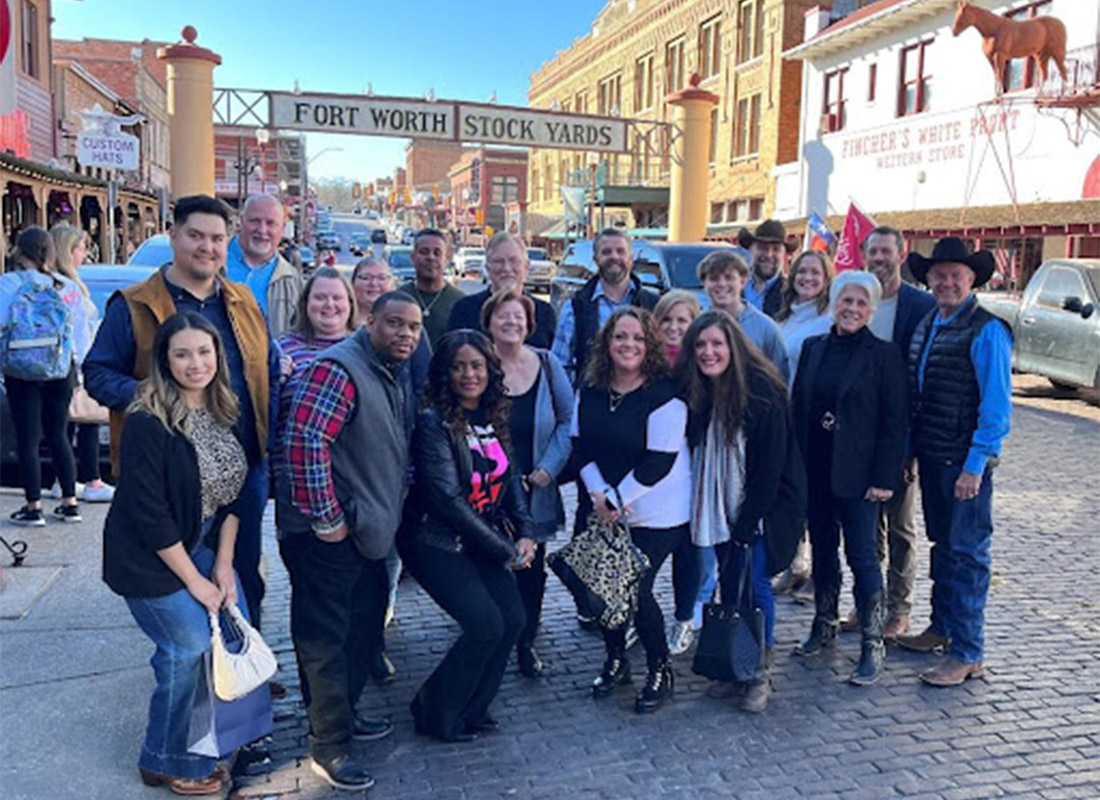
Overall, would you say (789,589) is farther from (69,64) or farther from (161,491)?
(69,64)

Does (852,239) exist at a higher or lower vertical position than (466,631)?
higher

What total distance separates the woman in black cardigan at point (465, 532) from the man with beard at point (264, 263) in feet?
4.88

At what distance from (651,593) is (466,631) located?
85 centimetres

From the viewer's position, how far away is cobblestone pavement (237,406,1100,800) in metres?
3.57

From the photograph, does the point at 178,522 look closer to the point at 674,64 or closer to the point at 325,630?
the point at 325,630

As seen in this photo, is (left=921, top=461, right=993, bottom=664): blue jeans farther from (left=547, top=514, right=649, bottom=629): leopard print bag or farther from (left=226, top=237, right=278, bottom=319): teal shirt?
(left=226, top=237, right=278, bottom=319): teal shirt

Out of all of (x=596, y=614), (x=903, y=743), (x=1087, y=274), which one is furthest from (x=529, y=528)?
(x=1087, y=274)

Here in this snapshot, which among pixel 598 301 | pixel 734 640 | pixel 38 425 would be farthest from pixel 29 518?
pixel 734 640

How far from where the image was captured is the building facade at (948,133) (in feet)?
59.7

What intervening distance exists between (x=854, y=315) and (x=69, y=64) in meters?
23.9

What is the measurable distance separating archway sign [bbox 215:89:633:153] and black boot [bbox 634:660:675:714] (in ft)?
52.3

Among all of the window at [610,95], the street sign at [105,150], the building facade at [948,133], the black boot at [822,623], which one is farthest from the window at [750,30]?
the black boot at [822,623]

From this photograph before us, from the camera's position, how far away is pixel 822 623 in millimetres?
4770

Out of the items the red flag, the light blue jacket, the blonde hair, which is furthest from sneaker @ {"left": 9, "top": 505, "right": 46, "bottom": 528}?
the red flag
